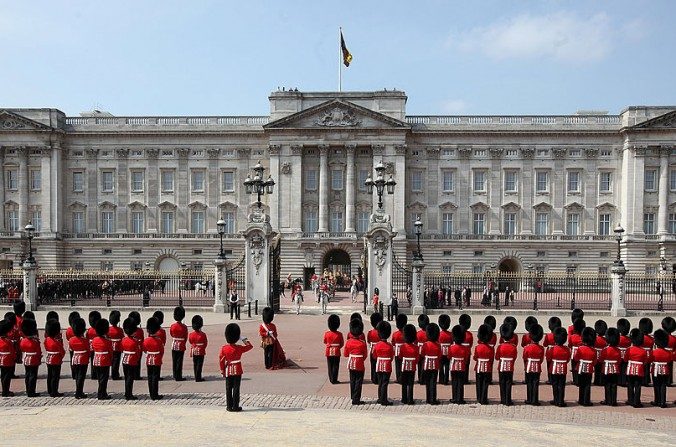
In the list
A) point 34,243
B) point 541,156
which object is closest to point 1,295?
point 34,243

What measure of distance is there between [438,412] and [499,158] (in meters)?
45.8

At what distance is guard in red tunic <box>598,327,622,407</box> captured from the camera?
12352 millimetres

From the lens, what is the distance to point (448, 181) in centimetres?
5556

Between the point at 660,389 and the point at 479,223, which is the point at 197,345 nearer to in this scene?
the point at 660,389

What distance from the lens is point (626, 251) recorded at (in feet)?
173

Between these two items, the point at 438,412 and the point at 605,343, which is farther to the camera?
the point at 605,343

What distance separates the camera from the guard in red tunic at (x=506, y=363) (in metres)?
12.2

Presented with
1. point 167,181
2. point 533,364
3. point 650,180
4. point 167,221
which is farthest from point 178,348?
point 650,180

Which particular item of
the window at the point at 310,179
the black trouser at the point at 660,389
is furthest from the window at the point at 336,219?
the black trouser at the point at 660,389

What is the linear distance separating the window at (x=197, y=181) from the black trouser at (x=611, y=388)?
47630 mm

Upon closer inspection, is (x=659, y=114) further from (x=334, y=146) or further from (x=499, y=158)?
(x=334, y=146)

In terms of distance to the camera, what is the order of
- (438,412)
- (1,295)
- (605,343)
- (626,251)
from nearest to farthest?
(438,412) → (605,343) → (1,295) → (626,251)

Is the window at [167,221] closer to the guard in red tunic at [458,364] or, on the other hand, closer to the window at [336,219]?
the window at [336,219]

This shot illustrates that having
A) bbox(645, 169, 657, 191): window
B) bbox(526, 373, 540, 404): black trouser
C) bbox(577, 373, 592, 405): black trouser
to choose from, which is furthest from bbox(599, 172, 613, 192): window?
bbox(526, 373, 540, 404): black trouser
